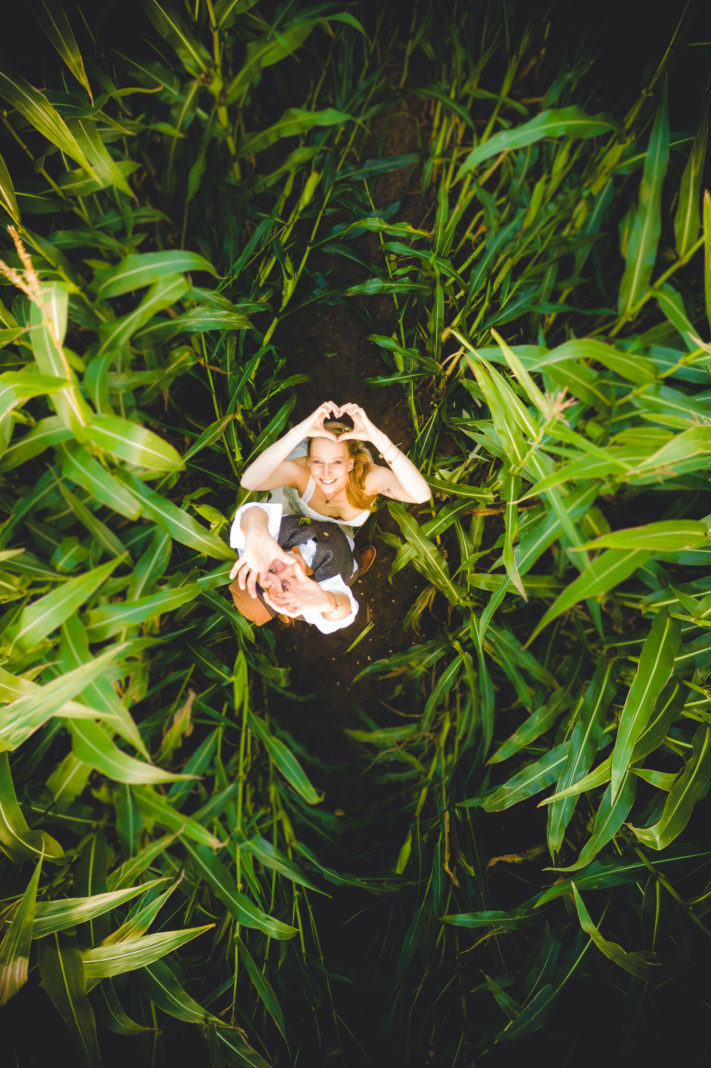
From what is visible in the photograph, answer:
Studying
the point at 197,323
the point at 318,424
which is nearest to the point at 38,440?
the point at 197,323

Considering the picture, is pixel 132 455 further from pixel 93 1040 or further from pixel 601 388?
pixel 93 1040

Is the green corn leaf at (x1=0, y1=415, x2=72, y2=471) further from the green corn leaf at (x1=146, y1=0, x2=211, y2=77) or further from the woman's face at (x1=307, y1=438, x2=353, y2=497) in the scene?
the green corn leaf at (x1=146, y1=0, x2=211, y2=77)

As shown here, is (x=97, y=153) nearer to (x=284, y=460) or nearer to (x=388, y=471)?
(x=284, y=460)

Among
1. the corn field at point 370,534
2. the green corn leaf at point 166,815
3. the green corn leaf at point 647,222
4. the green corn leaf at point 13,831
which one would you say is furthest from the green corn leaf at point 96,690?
the green corn leaf at point 647,222

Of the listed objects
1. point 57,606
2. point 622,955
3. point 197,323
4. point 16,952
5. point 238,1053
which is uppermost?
point 197,323

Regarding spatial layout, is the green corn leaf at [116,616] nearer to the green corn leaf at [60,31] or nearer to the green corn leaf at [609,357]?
the green corn leaf at [609,357]

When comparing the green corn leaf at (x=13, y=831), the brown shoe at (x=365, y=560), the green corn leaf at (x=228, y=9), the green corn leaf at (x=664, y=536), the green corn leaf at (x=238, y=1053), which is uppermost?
the green corn leaf at (x=228, y=9)

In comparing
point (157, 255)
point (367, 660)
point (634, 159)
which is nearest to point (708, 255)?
point (634, 159)
